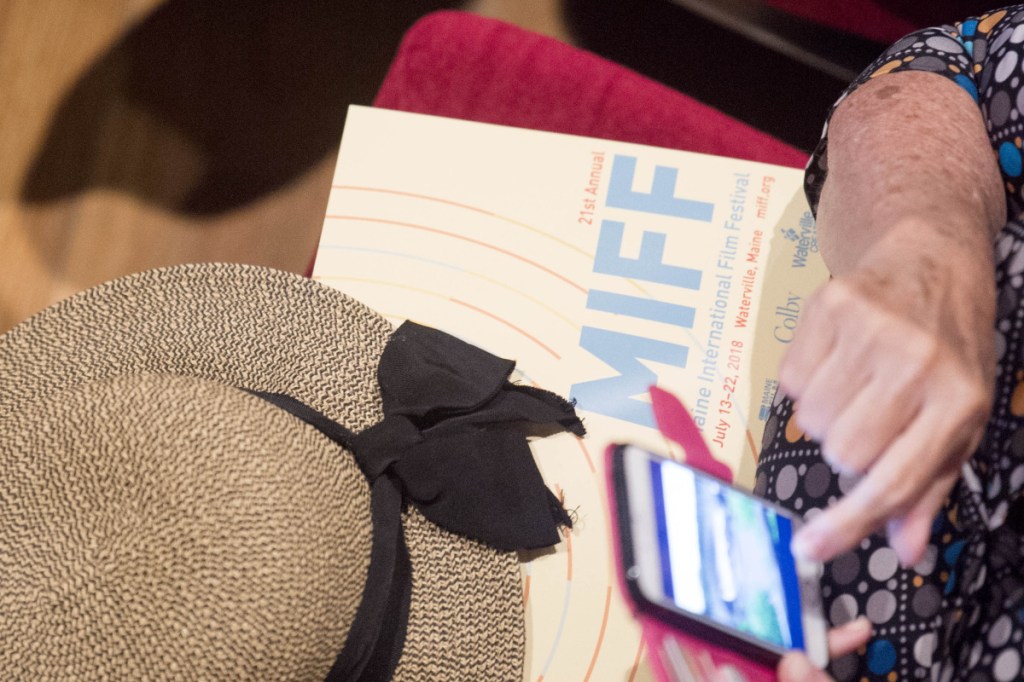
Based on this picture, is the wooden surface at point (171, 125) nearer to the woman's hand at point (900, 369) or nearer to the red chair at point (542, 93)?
the red chair at point (542, 93)

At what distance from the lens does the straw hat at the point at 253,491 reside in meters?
0.55

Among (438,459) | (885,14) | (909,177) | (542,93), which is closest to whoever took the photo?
(909,177)

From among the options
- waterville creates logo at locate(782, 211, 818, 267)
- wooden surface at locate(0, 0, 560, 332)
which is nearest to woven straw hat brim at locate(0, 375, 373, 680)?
waterville creates logo at locate(782, 211, 818, 267)

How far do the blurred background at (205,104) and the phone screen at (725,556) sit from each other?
35.6 inches

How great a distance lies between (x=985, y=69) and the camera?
2.02 feet

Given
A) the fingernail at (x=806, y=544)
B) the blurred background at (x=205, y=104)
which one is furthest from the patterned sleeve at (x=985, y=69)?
the blurred background at (x=205, y=104)

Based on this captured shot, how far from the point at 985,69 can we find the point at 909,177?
0.16 m

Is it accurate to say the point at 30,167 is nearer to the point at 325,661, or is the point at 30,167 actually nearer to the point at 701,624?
the point at 325,661

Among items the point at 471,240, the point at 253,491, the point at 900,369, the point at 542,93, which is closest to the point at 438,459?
the point at 253,491

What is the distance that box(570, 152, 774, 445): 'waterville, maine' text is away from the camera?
77 cm

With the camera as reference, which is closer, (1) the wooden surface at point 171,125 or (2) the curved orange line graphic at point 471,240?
(2) the curved orange line graphic at point 471,240

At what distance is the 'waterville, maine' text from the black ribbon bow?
0.21 ft

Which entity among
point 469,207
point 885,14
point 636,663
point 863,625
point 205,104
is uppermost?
point 885,14

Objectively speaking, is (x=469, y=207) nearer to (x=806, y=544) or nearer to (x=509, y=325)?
(x=509, y=325)
